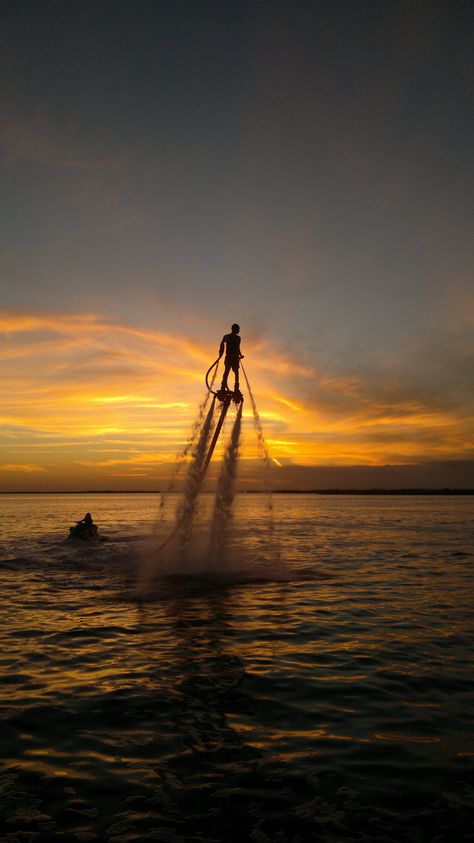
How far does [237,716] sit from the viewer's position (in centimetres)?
813

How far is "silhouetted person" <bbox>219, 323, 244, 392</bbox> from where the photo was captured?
68.6 ft

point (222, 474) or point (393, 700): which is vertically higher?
point (222, 474)

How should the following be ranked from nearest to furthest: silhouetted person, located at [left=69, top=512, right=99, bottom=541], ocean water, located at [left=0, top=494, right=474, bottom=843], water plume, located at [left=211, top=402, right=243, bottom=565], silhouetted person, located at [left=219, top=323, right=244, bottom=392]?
ocean water, located at [left=0, top=494, right=474, bottom=843], silhouetted person, located at [left=219, top=323, right=244, bottom=392], water plume, located at [left=211, top=402, right=243, bottom=565], silhouetted person, located at [left=69, top=512, right=99, bottom=541]

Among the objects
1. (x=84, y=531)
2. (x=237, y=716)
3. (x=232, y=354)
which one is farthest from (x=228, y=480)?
Result: (x=84, y=531)

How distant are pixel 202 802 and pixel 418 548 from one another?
29.7 meters

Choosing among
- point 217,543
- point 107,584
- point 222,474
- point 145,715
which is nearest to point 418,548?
point 217,543

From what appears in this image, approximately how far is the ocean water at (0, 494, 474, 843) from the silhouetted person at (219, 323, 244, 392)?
822cm

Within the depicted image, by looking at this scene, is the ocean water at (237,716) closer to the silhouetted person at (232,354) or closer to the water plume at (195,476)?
the water plume at (195,476)

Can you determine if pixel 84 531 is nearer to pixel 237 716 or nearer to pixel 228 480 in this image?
pixel 228 480

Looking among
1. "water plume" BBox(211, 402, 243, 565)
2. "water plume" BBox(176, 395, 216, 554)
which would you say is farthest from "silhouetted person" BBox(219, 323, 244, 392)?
"water plume" BBox(211, 402, 243, 565)

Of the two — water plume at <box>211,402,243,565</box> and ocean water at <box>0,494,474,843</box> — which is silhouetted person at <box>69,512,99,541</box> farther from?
ocean water at <box>0,494,474,843</box>

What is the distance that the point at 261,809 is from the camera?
5734 millimetres

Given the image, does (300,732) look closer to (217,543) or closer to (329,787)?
(329,787)

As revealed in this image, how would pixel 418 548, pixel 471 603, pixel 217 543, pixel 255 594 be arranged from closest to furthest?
pixel 471 603
pixel 255 594
pixel 217 543
pixel 418 548
